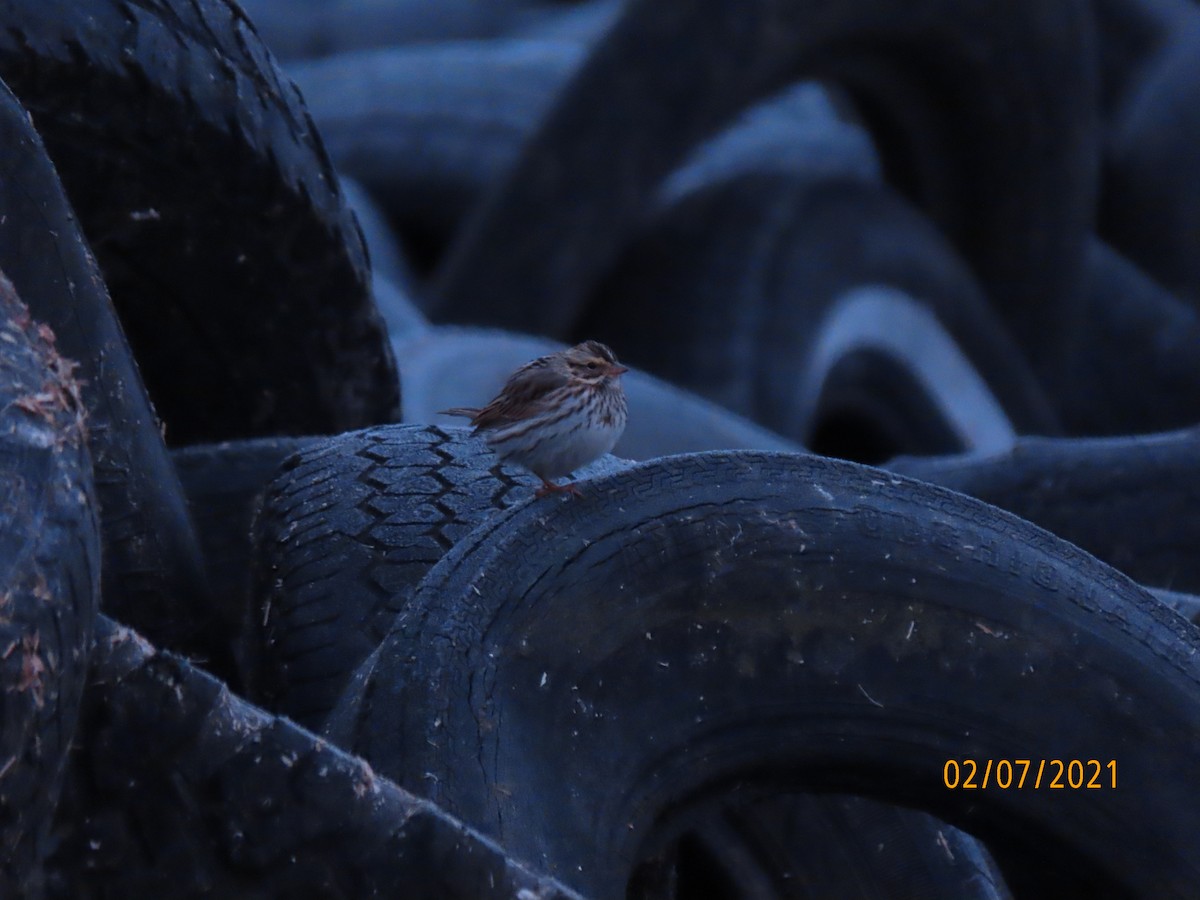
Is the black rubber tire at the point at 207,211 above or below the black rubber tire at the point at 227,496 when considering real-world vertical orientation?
above

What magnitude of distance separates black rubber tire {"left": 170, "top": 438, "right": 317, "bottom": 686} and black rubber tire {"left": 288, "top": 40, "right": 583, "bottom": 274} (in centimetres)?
291

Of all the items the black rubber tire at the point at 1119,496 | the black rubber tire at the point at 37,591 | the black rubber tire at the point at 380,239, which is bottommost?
the black rubber tire at the point at 380,239

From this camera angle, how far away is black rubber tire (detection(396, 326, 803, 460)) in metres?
3.46

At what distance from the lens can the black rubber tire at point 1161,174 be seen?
560 centimetres

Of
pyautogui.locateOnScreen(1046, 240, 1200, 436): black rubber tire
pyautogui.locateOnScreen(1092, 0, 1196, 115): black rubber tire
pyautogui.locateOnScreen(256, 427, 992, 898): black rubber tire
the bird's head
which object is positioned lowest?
pyautogui.locateOnScreen(1046, 240, 1200, 436): black rubber tire

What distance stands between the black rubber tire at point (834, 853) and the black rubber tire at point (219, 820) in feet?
2.26

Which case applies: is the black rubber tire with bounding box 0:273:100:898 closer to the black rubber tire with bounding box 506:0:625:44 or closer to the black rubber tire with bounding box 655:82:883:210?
the black rubber tire with bounding box 655:82:883:210

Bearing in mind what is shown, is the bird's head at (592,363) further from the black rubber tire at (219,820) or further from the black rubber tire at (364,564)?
the black rubber tire at (219,820)

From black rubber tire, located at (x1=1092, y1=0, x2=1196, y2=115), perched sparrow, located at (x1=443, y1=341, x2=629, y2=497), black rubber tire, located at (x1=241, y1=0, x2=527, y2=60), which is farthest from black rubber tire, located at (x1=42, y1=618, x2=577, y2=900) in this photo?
black rubber tire, located at (x1=241, y1=0, x2=527, y2=60)

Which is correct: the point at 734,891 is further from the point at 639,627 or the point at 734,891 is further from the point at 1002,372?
the point at 1002,372

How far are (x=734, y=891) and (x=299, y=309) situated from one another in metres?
1.12

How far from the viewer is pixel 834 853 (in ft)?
6.89

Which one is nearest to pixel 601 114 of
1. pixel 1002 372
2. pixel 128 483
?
pixel 1002 372
